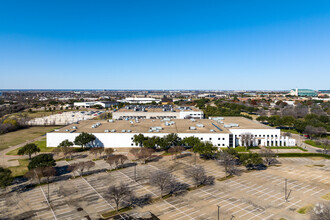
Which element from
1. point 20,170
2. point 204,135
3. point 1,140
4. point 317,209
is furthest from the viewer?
point 1,140

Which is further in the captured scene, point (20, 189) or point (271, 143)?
point (271, 143)

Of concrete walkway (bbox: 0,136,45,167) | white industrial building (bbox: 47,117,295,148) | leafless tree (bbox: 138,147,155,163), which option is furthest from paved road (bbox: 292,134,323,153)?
concrete walkway (bbox: 0,136,45,167)

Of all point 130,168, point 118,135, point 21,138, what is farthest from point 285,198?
point 21,138

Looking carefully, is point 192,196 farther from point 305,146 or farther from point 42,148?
point 305,146

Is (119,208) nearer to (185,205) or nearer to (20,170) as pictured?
(185,205)

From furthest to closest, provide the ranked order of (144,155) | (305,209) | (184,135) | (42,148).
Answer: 1. (42,148)
2. (184,135)
3. (144,155)
4. (305,209)

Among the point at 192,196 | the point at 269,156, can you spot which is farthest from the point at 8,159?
the point at 269,156

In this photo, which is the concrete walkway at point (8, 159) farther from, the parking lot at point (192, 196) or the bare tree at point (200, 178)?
the bare tree at point (200, 178)
